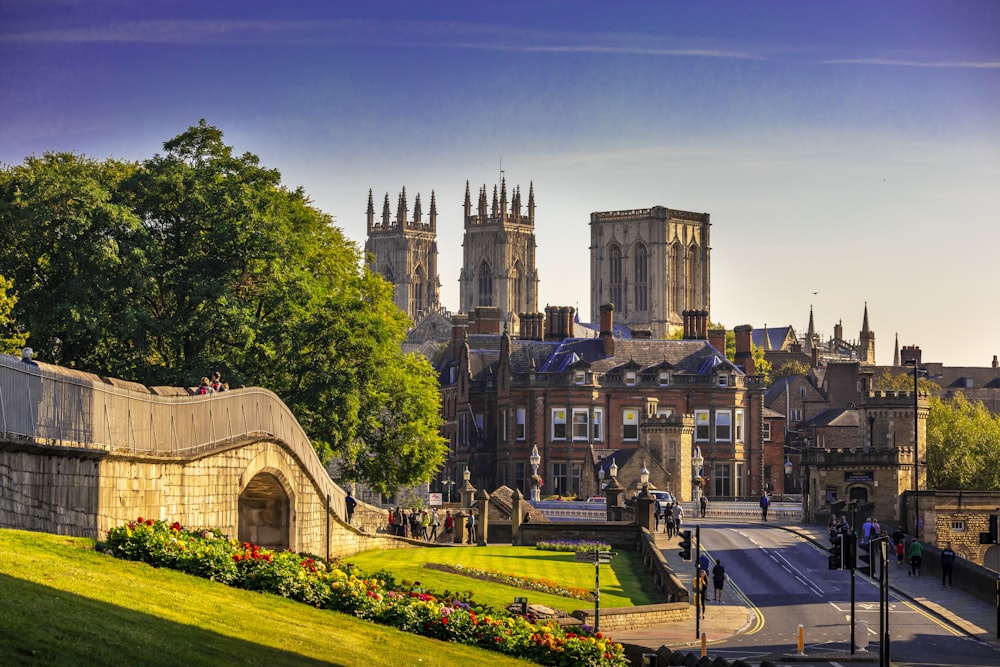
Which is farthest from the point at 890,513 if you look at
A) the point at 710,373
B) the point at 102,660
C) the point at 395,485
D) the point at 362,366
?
the point at 102,660

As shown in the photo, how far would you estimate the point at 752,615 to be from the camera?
52.1m

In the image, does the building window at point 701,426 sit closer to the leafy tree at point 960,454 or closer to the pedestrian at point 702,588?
the leafy tree at point 960,454

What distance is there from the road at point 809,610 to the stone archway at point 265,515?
1131 centimetres

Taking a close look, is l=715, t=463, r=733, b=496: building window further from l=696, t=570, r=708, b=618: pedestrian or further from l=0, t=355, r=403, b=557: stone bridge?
l=0, t=355, r=403, b=557: stone bridge

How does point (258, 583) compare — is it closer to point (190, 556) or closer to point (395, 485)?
point (190, 556)

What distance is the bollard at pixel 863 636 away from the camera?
44.5 metres

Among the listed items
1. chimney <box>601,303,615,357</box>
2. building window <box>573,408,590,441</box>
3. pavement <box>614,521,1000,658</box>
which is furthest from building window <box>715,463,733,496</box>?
pavement <box>614,521,1000,658</box>

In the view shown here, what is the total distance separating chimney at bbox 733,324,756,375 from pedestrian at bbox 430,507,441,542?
44.7 m

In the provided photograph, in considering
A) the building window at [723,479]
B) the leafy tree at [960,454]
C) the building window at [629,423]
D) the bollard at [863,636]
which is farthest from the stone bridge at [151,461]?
the leafy tree at [960,454]

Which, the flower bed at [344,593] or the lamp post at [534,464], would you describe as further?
the lamp post at [534,464]

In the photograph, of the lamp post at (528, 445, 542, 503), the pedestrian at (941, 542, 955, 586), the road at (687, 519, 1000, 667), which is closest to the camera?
the road at (687, 519, 1000, 667)

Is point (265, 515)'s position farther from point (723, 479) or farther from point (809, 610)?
point (723, 479)

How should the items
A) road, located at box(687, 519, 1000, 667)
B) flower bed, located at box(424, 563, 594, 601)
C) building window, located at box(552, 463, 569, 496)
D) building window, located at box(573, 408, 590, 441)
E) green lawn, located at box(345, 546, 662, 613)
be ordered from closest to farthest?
road, located at box(687, 519, 1000, 667) → green lawn, located at box(345, 546, 662, 613) → flower bed, located at box(424, 563, 594, 601) → building window, located at box(552, 463, 569, 496) → building window, located at box(573, 408, 590, 441)

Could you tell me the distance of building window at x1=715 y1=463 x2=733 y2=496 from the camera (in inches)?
4227
